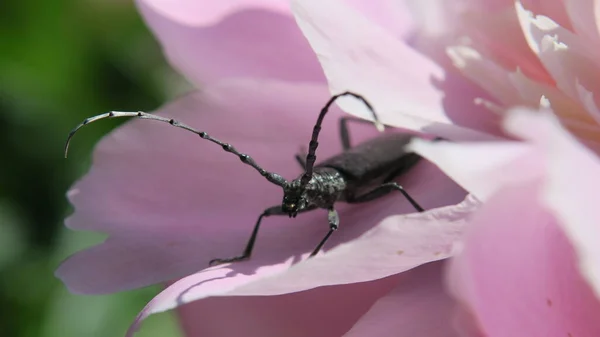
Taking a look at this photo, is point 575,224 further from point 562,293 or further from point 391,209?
point 391,209

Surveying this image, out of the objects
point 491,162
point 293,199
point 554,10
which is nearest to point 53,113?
point 293,199

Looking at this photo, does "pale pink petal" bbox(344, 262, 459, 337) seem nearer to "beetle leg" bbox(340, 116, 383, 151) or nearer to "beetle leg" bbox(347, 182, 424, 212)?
"beetle leg" bbox(347, 182, 424, 212)

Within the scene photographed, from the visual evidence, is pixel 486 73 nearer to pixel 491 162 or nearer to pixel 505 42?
pixel 505 42

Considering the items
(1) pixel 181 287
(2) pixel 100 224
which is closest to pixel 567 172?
(1) pixel 181 287

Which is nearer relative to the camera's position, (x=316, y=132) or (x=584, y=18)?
(x=584, y=18)

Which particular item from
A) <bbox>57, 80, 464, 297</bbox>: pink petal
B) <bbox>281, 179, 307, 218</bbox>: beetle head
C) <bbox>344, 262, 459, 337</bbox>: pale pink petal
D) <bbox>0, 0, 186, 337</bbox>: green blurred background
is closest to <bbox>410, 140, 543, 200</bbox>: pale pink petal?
<bbox>344, 262, 459, 337</bbox>: pale pink petal

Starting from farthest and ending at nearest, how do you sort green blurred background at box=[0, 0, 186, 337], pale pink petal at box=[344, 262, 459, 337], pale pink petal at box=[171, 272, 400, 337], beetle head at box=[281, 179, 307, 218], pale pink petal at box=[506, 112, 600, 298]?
green blurred background at box=[0, 0, 186, 337] → beetle head at box=[281, 179, 307, 218] → pale pink petal at box=[171, 272, 400, 337] → pale pink petal at box=[344, 262, 459, 337] → pale pink petal at box=[506, 112, 600, 298]

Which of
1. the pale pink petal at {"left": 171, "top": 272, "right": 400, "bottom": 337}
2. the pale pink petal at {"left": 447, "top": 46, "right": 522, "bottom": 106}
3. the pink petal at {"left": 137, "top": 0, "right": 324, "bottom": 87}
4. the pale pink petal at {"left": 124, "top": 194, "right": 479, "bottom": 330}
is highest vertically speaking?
the pink petal at {"left": 137, "top": 0, "right": 324, "bottom": 87}

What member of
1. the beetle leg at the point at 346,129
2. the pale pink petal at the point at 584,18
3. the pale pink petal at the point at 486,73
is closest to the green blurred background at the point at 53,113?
the beetle leg at the point at 346,129
